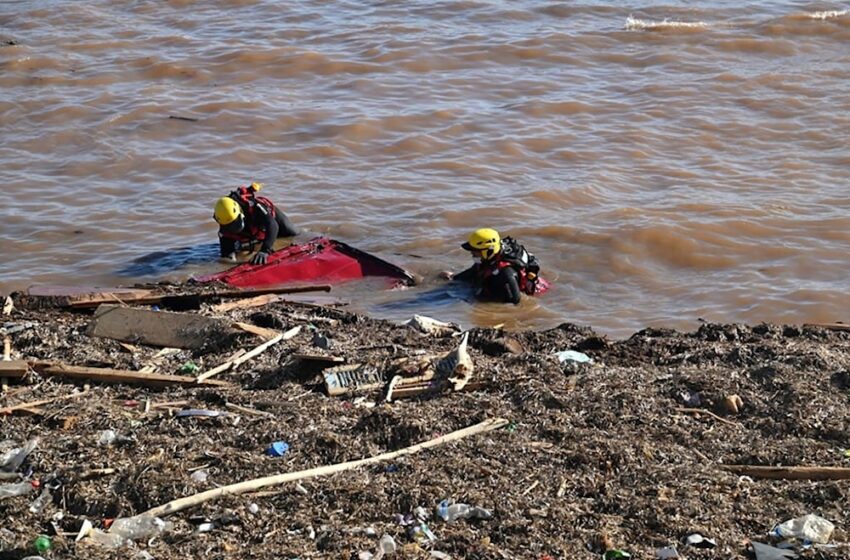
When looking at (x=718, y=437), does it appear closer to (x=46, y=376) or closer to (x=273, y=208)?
(x=46, y=376)

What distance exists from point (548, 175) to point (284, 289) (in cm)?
543

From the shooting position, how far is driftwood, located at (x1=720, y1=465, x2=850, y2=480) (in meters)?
6.09

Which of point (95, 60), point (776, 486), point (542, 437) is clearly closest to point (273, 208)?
point (542, 437)

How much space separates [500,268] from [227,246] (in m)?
3.08

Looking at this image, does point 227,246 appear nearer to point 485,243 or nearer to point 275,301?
point 275,301

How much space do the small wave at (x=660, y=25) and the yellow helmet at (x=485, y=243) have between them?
10912mm

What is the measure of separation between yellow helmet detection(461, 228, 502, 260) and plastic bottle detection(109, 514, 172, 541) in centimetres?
599

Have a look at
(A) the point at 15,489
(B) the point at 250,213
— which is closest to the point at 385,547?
(A) the point at 15,489

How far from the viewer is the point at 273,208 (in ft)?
40.7

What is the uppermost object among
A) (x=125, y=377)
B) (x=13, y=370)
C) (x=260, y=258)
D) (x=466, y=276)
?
(x=13, y=370)

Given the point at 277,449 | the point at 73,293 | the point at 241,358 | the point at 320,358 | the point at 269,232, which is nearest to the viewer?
the point at 277,449

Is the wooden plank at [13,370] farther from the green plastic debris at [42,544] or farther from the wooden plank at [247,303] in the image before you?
the wooden plank at [247,303]

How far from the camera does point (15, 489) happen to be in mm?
5840

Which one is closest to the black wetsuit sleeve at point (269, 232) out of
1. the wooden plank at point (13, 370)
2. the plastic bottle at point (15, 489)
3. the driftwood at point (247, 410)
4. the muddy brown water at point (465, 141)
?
the muddy brown water at point (465, 141)
